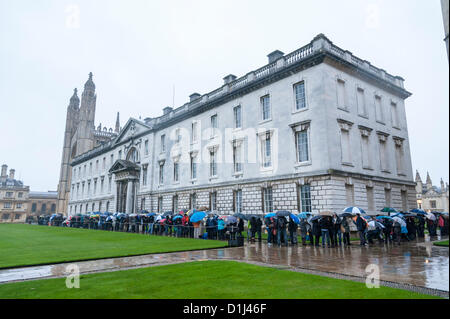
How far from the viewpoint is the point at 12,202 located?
293ft

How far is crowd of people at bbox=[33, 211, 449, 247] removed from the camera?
15.4 m

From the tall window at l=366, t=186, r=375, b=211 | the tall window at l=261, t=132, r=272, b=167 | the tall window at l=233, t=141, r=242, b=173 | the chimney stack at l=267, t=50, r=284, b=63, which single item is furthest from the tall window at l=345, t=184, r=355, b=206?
the chimney stack at l=267, t=50, r=284, b=63

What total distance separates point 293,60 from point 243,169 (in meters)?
10.1

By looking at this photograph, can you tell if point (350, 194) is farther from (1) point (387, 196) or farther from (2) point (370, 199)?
(1) point (387, 196)

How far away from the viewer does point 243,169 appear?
27.8 meters

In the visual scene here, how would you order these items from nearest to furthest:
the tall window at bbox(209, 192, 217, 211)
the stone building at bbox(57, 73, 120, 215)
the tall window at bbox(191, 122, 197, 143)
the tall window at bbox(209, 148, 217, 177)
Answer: the tall window at bbox(209, 192, 217, 211) < the tall window at bbox(209, 148, 217, 177) < the tall window at bbox(191, 122, 197, 143) < the stone building at bbox(57, 73, 120, 215)

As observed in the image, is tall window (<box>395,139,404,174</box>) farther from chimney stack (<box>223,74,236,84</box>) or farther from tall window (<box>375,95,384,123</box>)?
chimney stack (<box>223,74,236,84</box>)

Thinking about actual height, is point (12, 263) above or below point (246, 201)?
below

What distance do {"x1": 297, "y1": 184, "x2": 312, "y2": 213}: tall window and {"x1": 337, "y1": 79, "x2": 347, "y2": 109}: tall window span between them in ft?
22.0

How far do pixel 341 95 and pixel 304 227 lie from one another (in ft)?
37.5

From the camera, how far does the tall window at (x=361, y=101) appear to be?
2489 centimetres

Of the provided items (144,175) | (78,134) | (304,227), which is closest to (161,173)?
(144,175)

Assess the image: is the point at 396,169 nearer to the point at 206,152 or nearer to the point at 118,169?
the point at 206,152
